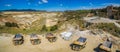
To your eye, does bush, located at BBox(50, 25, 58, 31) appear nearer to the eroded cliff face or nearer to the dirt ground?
the eroded cliff face

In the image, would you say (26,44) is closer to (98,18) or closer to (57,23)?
(57,23)

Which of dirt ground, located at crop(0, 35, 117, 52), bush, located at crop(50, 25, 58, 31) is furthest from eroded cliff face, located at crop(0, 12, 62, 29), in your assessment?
dirt ground, located at crop(0, 35, 117, 52)

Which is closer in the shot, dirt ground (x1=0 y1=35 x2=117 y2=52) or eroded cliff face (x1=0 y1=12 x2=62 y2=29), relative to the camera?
dirt ground (x1=0 y1=35 x2=117 y2=52)

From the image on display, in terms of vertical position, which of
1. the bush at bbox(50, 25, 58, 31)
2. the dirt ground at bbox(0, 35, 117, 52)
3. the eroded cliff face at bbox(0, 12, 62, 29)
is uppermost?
the eroded cliff face at bbox(0, 12, 62, 29)

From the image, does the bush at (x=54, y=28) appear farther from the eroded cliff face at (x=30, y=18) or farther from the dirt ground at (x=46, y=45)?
the dirt ground at (x=46, y=45)

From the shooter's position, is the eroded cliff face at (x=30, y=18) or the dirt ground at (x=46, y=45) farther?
the eroded cliff face at (x=30, y=18)

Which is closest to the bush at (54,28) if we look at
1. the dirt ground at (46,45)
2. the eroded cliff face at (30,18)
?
the eroded cliff face at (30,18)

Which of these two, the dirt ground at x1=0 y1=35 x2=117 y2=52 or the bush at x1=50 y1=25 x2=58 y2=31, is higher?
the bush at x1=50 y1=25 x2=58 y2=31
